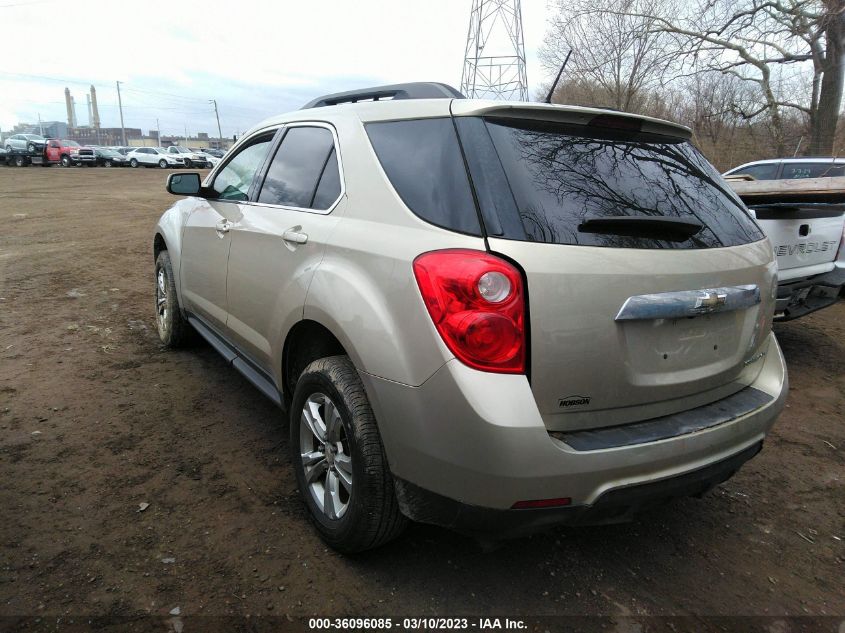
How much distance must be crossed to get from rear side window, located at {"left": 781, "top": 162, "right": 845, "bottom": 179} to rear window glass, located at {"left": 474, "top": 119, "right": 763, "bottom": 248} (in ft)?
24.5

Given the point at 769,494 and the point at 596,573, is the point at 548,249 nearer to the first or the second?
the point at 596,573

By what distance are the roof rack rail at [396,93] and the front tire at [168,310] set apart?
2.01 meters

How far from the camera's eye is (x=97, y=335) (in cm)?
517

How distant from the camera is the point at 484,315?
5.95ft

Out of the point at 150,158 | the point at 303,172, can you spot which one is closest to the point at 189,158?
the point at 150,158

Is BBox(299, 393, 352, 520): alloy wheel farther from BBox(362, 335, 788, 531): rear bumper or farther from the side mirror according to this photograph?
the side mirror

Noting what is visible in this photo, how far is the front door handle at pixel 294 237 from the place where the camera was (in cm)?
260

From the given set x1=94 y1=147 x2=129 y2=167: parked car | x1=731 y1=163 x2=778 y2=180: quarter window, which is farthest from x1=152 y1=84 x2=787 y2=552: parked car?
x1=94 y1=147 x2=129 y2=167: parked car

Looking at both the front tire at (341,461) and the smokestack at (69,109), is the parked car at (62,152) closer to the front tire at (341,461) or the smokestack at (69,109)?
the front tire at (341,461)

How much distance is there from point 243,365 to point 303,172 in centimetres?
116

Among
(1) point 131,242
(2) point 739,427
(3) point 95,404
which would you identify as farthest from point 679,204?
(1) point 131,242

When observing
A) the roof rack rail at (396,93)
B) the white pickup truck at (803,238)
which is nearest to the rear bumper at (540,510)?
the roof rack rail at (396,93)

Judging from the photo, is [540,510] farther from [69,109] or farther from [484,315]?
[69,109]

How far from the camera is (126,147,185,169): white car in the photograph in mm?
42594
